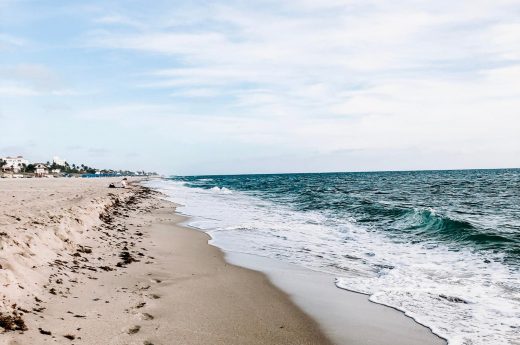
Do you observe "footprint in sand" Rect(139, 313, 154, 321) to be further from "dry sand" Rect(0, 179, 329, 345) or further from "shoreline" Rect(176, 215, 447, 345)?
"shoreline" Rect(176, 215, 447, 345)

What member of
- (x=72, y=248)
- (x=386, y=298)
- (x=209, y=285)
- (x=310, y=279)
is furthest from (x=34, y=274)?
(x=386, y=298)

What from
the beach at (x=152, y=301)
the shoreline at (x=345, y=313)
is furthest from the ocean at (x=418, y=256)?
the beach at (x=152, y=301)

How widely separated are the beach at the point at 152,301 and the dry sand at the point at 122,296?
0.02 metres

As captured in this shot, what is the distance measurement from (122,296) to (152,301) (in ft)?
1.74

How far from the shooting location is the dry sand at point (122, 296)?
5105mm

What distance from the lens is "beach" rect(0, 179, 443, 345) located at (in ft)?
17.0

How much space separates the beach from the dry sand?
16mm

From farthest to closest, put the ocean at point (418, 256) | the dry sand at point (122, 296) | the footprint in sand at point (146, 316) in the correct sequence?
1. the ocean at point (418, 256)
2. the footprint in sand at point (146, 316)
3. the dry sand at point (122, 296)

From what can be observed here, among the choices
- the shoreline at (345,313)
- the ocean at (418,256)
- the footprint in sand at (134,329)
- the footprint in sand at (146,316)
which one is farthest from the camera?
the ocean at (418,256)

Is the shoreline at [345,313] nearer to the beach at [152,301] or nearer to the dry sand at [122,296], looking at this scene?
the beach at [152,301]

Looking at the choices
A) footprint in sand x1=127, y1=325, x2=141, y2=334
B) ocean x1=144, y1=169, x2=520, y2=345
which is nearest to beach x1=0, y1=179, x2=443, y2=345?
footprint in sand x1=127, y1=325, x2=141, y2=334

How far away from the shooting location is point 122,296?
668 centimetres

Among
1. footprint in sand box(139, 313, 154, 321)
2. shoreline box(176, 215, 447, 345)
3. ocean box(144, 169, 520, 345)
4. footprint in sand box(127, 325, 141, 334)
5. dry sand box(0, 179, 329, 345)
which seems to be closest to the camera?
dry sand box(0, 179, 329, 345)

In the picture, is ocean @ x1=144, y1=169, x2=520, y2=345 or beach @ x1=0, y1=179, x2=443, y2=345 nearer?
beach @ x1=0, y1=179, x2=443, y2=345
